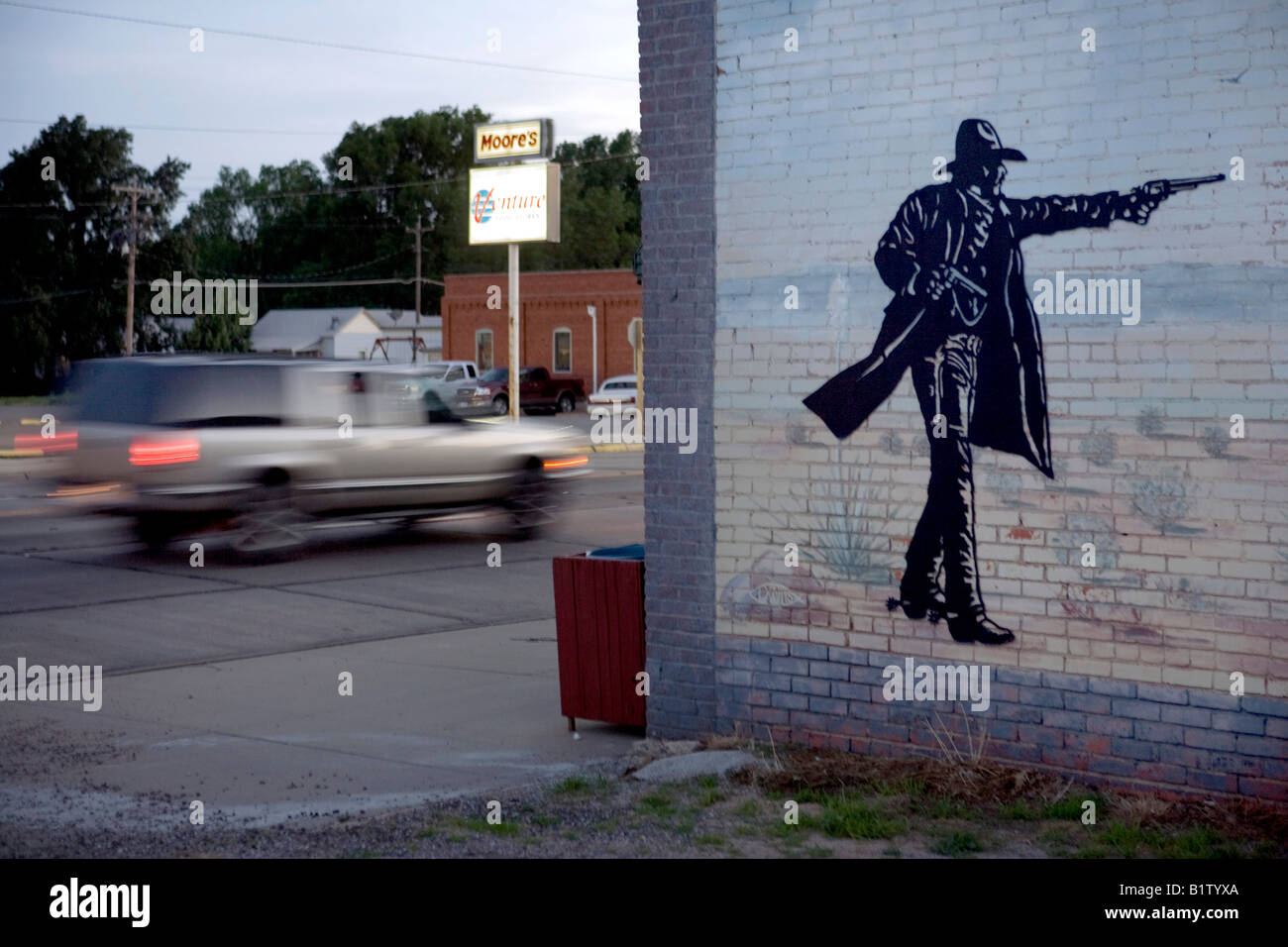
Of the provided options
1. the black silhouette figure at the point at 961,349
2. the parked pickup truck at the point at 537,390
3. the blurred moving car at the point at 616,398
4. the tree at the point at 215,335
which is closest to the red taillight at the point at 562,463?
the black silhouette figure at the point at 961,349

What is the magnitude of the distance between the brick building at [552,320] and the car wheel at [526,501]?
40.2 m

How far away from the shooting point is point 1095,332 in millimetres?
6320

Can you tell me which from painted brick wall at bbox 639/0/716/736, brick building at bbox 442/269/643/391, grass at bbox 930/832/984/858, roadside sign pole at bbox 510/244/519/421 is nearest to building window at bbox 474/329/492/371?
brick building at bbox 442/269/643/391

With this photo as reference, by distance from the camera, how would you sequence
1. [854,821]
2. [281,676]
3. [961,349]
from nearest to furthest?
[854,821] < [961,349] < [281,676]

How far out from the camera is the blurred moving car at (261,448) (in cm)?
1404

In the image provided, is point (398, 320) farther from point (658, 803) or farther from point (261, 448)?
point (658, 803)

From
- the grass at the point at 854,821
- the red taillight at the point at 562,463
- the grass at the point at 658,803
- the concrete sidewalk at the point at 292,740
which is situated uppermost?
the red taillight at the point at 562,463

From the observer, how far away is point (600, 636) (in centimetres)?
800

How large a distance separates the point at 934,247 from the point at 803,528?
1.54 meters

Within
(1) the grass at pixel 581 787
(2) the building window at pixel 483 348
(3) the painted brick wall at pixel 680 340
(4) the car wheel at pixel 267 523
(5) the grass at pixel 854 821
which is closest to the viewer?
(5) the grass at pixel 854 821

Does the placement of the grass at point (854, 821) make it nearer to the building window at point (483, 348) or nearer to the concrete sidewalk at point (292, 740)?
the concrete sidewalk at point (292, 740)

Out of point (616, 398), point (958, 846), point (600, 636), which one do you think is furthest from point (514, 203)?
point (958, 846)

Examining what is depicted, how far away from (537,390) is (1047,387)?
47389 millimetres

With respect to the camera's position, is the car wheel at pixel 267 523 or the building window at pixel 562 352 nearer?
the car wheel at pixel 267 523
